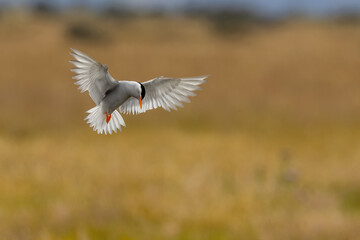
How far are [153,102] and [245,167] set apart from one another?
57.0 feet

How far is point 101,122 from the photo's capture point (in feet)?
5.25

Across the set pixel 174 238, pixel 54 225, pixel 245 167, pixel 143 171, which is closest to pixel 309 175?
pixel 245 167

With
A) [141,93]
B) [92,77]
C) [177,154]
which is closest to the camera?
[92,77]

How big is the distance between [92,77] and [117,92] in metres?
0.08

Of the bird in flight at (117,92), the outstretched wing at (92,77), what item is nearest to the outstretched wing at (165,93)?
the bird in flight at (117,92)

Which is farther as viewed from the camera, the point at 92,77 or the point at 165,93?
the point at 165,93

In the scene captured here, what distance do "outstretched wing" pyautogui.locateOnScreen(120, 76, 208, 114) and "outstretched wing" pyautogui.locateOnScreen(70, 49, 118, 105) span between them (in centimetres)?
13

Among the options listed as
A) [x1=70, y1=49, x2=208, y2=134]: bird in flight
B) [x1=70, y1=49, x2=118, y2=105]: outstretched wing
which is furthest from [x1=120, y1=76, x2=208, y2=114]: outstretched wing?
[x1=70, y1=49, x2=118, y2=105]: outstretched wing

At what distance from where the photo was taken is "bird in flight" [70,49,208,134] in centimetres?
150

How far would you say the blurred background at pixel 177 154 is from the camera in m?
4.72

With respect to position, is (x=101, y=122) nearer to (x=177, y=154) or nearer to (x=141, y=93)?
(x=141, y=93)

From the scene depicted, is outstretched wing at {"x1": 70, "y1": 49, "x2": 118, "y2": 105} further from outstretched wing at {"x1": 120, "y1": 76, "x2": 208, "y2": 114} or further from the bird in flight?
outstretched wing at {"x1": 120, "y1": 76, "x2": 208, "y2": 114}

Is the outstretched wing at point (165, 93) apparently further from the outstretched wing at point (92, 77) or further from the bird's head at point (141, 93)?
the outstretched wing at point (92, 77)

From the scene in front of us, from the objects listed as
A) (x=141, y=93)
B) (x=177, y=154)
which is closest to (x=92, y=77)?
(x=141, y=93)
